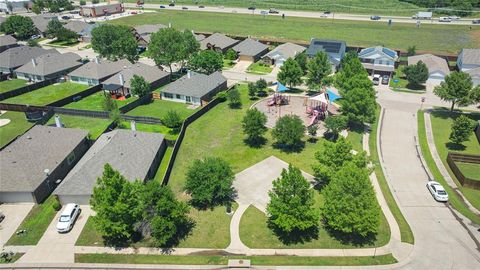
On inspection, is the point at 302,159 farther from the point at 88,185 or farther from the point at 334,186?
the point at 88,185

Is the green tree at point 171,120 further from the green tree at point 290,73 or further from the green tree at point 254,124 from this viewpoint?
the green tree at point 290,73

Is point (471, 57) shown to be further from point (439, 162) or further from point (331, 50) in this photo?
point (439, 162)

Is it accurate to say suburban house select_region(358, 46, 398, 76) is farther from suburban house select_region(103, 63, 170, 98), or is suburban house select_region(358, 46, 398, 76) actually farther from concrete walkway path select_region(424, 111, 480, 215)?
suburban house select_region(103, 63, 170, 98)

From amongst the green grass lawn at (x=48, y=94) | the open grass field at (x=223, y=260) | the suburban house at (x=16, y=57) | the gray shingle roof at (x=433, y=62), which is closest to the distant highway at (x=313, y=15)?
the gray shingle roof at (x=433, y=62)

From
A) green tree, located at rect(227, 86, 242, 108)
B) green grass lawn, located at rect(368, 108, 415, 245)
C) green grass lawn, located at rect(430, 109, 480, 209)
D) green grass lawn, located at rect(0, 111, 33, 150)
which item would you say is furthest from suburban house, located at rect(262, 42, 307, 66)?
green grass lawn, located at rect(0, 111, 33, 150)

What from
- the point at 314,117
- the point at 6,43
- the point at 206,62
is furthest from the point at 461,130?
the point at 6,43
